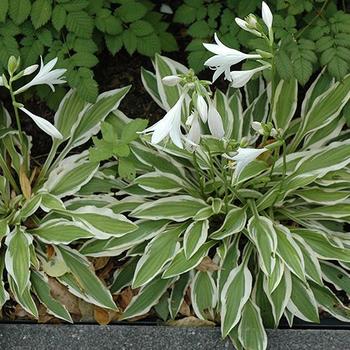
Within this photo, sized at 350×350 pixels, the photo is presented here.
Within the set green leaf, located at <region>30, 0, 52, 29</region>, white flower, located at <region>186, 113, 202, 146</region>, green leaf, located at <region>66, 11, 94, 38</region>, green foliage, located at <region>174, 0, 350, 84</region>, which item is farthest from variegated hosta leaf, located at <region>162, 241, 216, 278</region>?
green leaf, located at <region>30, 0, 52, 29</region>

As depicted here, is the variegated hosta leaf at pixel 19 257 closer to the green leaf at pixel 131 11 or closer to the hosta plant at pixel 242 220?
the hosta plant at pixel 242 220

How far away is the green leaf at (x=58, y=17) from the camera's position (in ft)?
9.87

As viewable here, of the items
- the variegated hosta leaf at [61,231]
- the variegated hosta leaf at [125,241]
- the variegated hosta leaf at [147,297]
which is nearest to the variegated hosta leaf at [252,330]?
the variegated hosta leaf at [147,297]

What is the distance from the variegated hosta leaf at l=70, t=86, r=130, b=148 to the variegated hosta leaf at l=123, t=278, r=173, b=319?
0.75m

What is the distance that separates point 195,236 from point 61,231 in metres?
0.56

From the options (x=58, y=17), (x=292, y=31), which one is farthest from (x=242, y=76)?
(x=58, y=17)

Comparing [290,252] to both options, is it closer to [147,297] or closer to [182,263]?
[182,263]

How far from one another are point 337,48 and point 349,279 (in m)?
0.94

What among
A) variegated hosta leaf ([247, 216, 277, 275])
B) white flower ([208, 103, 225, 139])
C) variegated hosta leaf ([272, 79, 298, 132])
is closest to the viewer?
white flower ([208, 103, 225, 139])

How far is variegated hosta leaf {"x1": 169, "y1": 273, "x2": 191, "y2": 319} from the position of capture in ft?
9.87

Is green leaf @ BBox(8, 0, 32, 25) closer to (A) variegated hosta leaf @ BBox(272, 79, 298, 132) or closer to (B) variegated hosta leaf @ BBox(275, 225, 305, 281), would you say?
(A) variegated hosta leaf @ BBox(272, 79, 298, 132)

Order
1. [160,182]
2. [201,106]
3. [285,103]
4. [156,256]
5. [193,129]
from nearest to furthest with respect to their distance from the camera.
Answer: [201,106]
[193,129]
[156,256]
[160,182]
[285,103]

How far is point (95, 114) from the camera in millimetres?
3320

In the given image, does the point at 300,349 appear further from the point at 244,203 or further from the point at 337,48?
the point at 337,48
